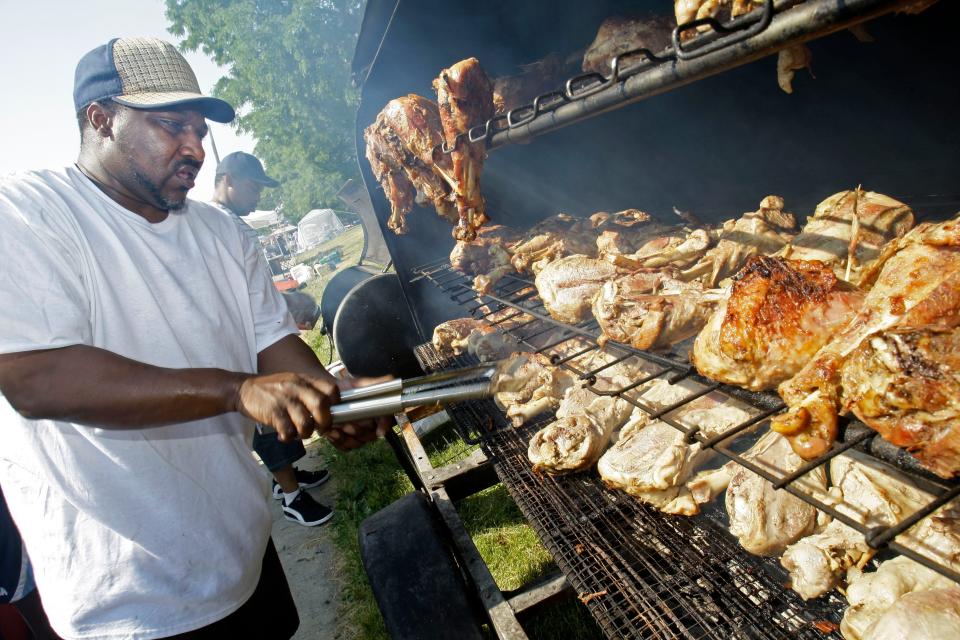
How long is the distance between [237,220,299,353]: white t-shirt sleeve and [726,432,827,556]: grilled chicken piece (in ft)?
7.60

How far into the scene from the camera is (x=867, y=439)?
135 cm

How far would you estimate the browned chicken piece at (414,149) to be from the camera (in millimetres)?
3715

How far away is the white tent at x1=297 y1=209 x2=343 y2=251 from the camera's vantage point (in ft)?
113

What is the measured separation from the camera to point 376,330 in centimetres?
544

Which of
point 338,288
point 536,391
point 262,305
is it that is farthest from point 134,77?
point 338,288

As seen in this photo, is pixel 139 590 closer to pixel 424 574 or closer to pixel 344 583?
pixel 424 574

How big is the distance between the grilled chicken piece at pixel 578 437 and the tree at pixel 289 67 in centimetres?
2510

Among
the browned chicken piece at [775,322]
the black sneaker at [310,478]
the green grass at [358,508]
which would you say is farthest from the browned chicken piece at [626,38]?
the black sneaker at [310,478]

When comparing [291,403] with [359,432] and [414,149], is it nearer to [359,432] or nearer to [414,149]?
[359,432]

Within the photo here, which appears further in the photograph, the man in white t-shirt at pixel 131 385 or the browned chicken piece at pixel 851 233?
the browned chicken piece at pixel 851 233

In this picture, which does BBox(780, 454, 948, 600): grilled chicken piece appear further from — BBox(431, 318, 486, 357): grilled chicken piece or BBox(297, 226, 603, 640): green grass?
BBox(431, 318, 486, 357): grilled chicken piece

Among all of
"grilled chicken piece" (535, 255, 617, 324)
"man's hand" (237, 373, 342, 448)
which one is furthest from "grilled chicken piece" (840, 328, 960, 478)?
"grilled chicken piece" (535, 255, 617, 324)

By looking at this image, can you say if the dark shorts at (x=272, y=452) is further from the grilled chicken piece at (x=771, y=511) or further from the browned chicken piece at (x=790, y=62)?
the browned chicken piece at (x=790, y=62)

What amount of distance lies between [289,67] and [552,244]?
87.5 feet
